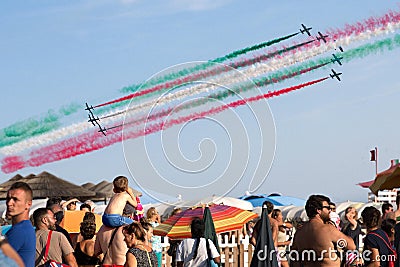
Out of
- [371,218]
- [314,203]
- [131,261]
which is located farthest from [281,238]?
[131,261]

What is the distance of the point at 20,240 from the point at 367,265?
4.44m

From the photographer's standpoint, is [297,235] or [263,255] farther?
[263,255]

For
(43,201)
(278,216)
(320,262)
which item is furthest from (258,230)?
(43,201)

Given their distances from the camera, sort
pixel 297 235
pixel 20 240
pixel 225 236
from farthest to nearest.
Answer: pixel 225 236 < pixel 297 235 < pixel 20 240

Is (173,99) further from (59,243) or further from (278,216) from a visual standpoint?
(59,243)

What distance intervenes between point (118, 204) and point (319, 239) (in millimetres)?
2569

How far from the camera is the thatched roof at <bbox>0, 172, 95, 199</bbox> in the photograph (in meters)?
24.7

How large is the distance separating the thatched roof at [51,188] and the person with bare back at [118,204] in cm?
1570

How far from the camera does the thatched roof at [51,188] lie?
24719mm

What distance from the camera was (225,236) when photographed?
1394 cm

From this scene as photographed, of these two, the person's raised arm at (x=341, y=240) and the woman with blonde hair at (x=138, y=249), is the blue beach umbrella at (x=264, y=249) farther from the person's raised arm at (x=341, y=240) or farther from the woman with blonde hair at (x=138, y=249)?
the woman with blonde hair at (x=138, y=249)

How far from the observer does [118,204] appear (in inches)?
357

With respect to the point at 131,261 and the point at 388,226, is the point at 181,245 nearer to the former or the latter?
the point at 131,261

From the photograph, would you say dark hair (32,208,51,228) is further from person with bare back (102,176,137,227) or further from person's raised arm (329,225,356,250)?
person's raised arm (329,225,356,250)
